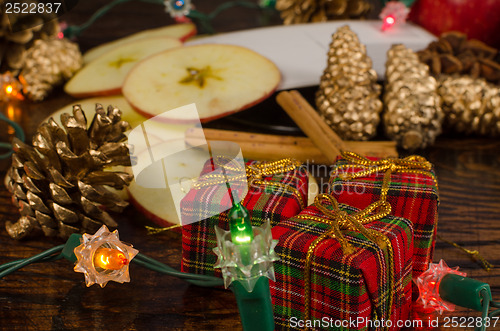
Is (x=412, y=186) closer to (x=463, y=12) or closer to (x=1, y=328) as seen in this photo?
(x=1, y=328)

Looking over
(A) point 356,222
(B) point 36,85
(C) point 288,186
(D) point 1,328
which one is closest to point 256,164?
(C) point 288,186

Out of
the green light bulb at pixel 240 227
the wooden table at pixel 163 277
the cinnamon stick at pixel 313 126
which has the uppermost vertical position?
the green light bulb at pixel 240 227

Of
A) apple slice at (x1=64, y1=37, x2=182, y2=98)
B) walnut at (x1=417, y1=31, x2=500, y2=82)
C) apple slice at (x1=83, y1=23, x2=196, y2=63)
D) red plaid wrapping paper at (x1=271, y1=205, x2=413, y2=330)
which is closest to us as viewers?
red plaid wrapping paper at (x1=271, y1=205, x2=413, y2=330)

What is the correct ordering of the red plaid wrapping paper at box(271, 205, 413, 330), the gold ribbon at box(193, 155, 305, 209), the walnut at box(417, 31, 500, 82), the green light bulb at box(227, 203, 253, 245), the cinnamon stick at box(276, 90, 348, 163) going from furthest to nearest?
the walnut at box(417, 31, 500, 82) < the cinnamon stick at box(276, 90, 348, 163) < the gold ribbon at box(193, 155, 305, 209) < the red plaid wrapping paper at box(271, 205, 413, 330) < the green light bulb at box(227, 203, 253, 245)

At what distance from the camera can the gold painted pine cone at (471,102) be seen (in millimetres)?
843

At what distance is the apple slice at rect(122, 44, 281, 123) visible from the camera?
850mm

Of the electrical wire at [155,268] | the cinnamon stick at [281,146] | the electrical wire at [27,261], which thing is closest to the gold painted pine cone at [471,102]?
the cinnamon stick at [281,146]

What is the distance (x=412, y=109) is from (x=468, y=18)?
0.34 meters

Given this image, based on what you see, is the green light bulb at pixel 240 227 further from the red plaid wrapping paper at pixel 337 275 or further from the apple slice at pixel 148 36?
the apple slice at pixel 148 36

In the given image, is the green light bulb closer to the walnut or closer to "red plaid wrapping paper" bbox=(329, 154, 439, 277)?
"red plaid wrapping paper" bbox=(329, 154, 439, 277)

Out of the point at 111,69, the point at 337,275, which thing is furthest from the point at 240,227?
the point at 111,69

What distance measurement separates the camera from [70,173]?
25.1 inches

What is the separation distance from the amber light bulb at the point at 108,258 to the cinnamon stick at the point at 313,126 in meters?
0.35

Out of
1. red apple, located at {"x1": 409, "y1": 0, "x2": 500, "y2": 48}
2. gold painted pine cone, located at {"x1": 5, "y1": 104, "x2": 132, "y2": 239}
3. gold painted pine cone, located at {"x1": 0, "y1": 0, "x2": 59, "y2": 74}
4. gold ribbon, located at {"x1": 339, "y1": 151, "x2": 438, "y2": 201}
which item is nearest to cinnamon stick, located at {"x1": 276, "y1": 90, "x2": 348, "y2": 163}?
gold ribbon, located at {"x1": 339, "y1": 151, "x2": 438, "y2": 201}
